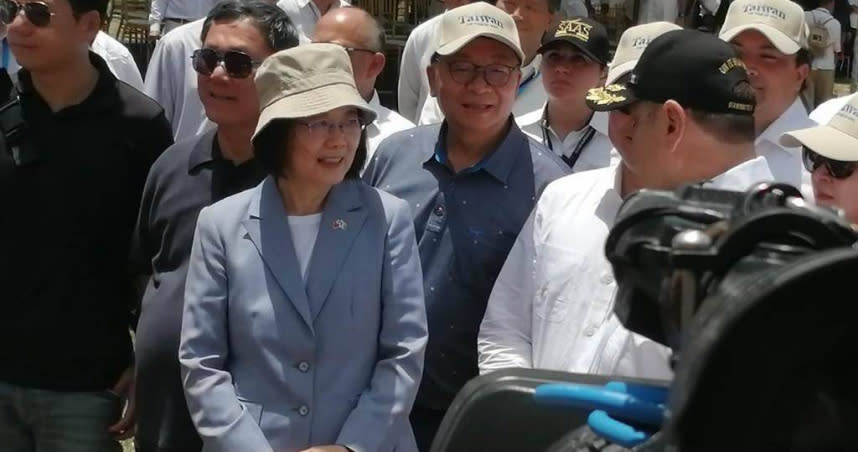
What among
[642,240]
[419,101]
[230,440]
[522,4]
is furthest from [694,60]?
[419,101]

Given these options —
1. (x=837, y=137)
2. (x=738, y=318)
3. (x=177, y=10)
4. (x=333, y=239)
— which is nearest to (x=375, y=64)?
(x=333, y=239)

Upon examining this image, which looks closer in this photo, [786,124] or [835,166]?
[835,166]

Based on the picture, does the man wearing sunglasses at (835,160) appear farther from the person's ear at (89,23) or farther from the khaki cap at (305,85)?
the person's ear at (89,23)

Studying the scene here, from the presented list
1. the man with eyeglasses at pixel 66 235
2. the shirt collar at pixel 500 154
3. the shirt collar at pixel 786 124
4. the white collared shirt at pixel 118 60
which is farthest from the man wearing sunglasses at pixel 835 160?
the white collared shirt at pixel 118 60

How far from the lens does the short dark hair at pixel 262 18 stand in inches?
145

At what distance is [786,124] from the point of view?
3920 mm

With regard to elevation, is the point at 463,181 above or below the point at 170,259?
above

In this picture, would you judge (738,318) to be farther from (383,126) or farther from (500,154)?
(383,126)

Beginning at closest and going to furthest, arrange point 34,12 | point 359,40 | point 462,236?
point 462,236 < point 34,12 < point 359,40

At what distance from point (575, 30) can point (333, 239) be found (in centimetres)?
174

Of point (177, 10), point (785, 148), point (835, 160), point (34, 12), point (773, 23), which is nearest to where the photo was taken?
point (835, 160)

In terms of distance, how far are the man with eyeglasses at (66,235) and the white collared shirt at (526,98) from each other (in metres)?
1.44

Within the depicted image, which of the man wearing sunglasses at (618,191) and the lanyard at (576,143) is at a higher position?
the man wearing sunglasses at (618,191)

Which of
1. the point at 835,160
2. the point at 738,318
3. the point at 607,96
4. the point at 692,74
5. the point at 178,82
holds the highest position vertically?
the point at 738,318
